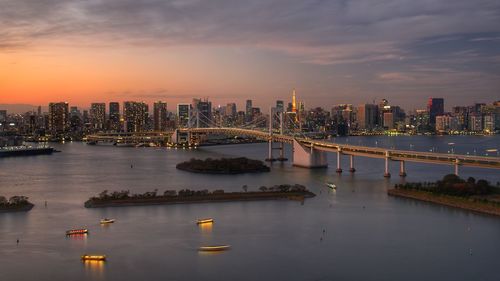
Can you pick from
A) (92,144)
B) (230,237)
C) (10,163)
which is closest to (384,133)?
(92,144)

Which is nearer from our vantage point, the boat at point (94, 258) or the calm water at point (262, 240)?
the calm water at point (262, 240)

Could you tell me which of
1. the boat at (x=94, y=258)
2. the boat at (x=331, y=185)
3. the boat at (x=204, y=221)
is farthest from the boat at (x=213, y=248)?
the boat at (x=331, y=185)

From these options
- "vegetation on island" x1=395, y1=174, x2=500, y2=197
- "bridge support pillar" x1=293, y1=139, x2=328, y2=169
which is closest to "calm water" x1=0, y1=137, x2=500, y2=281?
"vegetation on island" x1=395, y1=174, x2=500, y2=197

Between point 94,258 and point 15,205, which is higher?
point 15,205


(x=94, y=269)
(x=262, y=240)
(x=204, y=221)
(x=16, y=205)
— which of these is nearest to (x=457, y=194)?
(x=262, y=240)

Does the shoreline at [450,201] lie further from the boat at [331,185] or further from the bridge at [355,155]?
the bridge at [355,155]

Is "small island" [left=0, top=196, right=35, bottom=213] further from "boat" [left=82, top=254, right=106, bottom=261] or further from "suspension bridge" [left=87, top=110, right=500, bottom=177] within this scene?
"suspension bridge" [left=87, top=110, right=500, bottom=177]

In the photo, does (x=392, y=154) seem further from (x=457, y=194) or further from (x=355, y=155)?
(x=457, y=194)
